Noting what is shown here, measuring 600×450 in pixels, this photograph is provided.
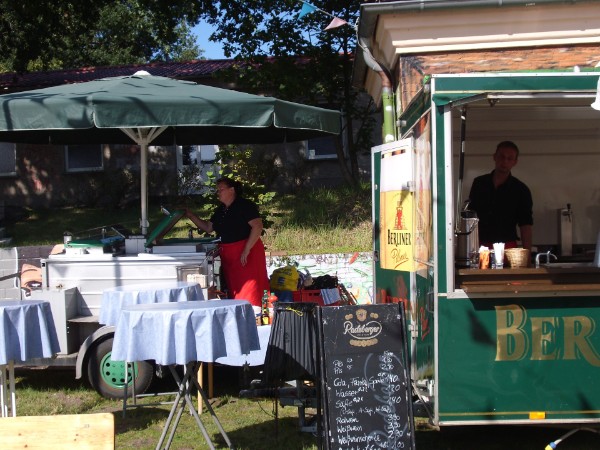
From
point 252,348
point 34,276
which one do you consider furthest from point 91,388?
point 252,348

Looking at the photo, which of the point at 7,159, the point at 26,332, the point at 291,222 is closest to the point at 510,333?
the point at 26,332

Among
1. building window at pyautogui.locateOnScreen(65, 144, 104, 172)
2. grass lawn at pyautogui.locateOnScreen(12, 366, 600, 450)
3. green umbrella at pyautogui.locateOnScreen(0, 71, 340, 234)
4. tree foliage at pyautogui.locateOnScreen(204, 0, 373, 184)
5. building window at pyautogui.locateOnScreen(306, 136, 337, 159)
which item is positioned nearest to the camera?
grass lawn at pyautogui.locateOnScreen(12, 366, 600, 450)

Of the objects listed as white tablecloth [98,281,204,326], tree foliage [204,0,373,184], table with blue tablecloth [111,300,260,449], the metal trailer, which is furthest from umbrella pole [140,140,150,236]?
tree foliage [204,0,373,184]

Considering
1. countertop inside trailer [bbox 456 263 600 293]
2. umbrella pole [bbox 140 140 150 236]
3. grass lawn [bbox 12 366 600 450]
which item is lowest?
grass lawn [bbox 12 366 600 450]

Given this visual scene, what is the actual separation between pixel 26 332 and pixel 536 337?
3.26 metres

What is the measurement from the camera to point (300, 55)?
58.6ft

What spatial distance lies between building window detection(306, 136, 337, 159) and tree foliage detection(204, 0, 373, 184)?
2.05 metres

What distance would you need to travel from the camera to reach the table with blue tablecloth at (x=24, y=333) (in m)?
5.21

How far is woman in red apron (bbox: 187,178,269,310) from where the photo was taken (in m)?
7.75

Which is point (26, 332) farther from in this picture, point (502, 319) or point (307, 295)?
point (307, 295)

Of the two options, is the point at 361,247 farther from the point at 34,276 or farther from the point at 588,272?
the point at 588,272

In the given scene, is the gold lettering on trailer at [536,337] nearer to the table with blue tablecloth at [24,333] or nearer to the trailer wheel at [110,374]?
the table with blue tablecloth at [24,333]

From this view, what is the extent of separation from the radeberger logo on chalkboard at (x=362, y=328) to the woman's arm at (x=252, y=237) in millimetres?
3017

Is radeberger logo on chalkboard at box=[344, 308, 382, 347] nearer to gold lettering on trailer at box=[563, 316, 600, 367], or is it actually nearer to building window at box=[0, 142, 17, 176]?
gold lettering on trailer at box=[563, 316, 600, 367]
